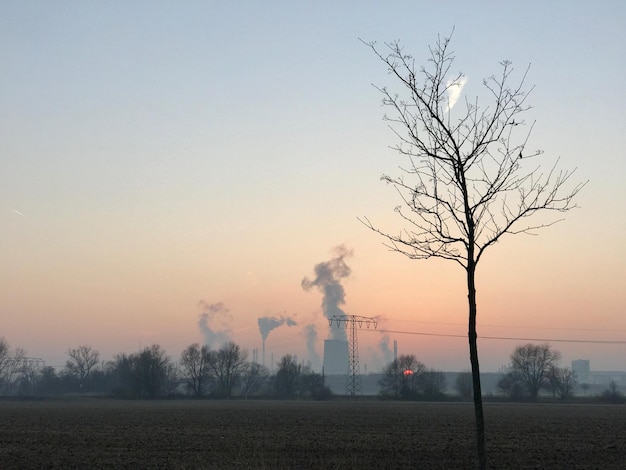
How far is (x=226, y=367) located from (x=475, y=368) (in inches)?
6150

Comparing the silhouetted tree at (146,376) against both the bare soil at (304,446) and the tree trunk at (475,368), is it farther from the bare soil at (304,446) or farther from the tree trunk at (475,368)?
the tree trunk at (475,368)

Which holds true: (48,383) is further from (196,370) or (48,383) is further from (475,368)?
(475,368)

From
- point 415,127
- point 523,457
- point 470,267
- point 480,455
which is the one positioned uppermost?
point 415,127

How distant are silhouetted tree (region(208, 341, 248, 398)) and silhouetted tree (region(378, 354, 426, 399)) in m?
35.2

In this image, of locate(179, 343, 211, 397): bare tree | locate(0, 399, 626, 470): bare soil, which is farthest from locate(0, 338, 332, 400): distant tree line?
locate(0, 399, 626, 470): bare soil

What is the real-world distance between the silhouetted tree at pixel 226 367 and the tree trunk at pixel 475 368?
150817 mm

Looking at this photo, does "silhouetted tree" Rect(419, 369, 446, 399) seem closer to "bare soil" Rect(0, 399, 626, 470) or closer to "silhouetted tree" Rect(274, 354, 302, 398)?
"silhouetted tree" Rect(274, 354, 302, 398)

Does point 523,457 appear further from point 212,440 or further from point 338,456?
point 212,440

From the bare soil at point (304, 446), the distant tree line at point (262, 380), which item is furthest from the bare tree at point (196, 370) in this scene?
the bare soil at point (304, 446)

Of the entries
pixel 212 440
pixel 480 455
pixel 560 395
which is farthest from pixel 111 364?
pixel 480 455

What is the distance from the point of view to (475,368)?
9.91m

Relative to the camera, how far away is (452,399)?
418ft

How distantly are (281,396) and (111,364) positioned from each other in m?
61.2

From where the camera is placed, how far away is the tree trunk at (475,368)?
9.90 metres
